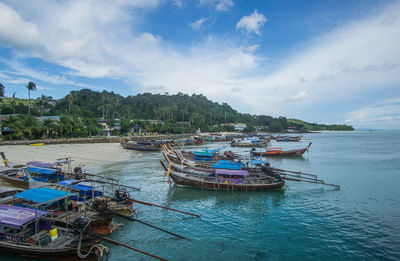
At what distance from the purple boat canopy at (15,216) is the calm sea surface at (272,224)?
14.3 ft

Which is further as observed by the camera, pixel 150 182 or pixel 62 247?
pixel 150 182

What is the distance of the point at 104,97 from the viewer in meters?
109

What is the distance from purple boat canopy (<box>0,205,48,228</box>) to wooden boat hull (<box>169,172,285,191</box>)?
12644mm

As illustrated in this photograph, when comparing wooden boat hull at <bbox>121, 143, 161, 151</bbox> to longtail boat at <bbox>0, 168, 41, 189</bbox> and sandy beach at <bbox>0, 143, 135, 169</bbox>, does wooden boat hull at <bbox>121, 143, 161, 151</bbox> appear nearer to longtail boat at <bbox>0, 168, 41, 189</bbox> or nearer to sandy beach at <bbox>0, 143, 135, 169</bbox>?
sandy beach at <bbox>0, 143, 135, 169</bbox>

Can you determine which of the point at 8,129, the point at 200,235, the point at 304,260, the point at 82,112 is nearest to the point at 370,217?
the point at 304,260

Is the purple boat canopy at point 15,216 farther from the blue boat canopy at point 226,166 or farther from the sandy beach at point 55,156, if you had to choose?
the sandy beach at point 55,156

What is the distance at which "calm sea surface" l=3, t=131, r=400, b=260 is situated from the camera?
11.6 meters

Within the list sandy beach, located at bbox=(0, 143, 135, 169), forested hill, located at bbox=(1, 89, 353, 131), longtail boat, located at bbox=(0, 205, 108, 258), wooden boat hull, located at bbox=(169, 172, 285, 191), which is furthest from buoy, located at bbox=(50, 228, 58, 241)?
forested hill, located at bbox=(1, 89, 353, 131)

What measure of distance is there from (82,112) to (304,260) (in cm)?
9273

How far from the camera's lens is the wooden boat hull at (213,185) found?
21203mm

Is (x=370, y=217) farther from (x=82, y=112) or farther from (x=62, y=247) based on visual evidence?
(x=82, y=112)

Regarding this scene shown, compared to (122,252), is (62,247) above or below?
above

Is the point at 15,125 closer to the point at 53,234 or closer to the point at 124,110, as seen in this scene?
the point at 53,234

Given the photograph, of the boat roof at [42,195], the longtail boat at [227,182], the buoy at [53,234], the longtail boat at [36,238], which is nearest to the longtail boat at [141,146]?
the longtail boat at [227,182]
